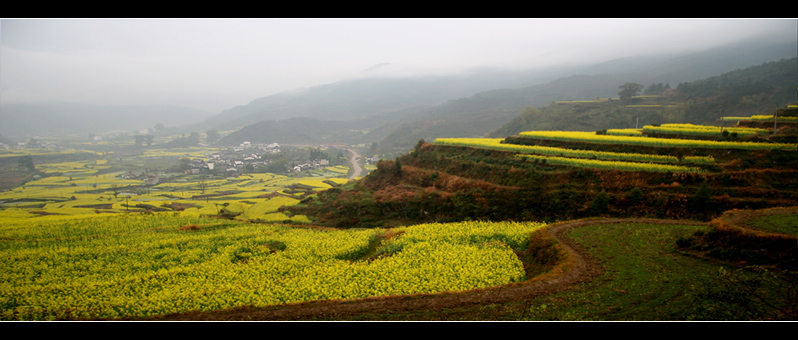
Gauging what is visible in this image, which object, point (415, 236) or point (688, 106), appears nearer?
point (415, 236)

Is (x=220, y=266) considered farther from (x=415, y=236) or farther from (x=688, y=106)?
(x=688, y=106)

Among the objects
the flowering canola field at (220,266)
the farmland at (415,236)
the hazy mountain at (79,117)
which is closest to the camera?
the farmland at (415,236)

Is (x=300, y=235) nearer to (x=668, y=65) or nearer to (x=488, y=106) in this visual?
(x=488, y=106)

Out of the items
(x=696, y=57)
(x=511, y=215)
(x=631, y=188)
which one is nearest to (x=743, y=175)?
(x=631, y=188)

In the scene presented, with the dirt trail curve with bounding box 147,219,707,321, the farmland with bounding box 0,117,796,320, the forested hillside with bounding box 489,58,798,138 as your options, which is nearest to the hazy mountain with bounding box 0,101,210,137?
the farmland with bounding box 0,117,796,320

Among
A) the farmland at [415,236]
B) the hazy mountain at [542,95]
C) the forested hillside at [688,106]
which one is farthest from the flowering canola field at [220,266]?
the hazy mountain at [542,95]

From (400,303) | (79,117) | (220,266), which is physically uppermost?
(79,117)

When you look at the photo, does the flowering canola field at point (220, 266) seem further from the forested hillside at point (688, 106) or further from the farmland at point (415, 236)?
the forested hillside at point (688, 106)

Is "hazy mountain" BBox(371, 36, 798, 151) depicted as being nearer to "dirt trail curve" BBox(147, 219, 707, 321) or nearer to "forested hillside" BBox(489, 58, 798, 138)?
"forested hillside" BBox(489, 58, 798, 138)

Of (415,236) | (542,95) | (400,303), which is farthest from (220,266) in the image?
(542,95)
